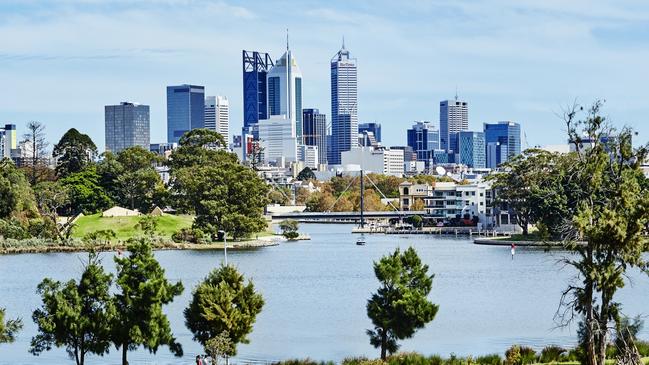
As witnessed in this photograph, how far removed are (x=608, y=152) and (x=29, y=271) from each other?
129 feet

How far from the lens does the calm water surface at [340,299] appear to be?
3325cm

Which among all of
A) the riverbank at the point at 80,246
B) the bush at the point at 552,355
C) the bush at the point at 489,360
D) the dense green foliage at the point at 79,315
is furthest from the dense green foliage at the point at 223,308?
the riverbank at the point at 80,246

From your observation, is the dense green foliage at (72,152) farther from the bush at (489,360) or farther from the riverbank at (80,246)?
the bush at (489,360)

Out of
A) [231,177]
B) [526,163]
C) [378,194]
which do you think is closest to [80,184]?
[231,177]

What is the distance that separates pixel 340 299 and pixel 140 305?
19.8 meters

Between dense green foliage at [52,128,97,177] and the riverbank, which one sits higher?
dense green foliage at [52,128,97,177]

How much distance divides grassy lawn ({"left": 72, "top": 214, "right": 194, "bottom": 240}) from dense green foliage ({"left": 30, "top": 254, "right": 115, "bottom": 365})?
5317 cm

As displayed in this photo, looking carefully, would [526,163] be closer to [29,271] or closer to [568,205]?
[568,205]

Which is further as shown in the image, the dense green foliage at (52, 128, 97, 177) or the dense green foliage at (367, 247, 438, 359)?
the dense green foliage at (52, 128, 97, 177)

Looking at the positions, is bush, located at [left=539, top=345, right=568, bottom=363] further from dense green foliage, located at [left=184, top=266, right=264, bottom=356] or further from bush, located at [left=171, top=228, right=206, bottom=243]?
bush, located at [left=171, top=228, right=206, bottom=243]

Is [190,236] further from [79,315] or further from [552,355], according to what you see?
[552,355]

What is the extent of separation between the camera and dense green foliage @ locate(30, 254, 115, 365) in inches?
1042

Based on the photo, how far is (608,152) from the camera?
26.1m

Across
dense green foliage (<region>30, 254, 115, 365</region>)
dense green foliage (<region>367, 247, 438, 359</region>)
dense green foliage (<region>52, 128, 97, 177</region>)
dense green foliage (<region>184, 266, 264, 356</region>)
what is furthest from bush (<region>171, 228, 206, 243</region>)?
dense green foliage (<region>30, 254, 115, 365</region>)
